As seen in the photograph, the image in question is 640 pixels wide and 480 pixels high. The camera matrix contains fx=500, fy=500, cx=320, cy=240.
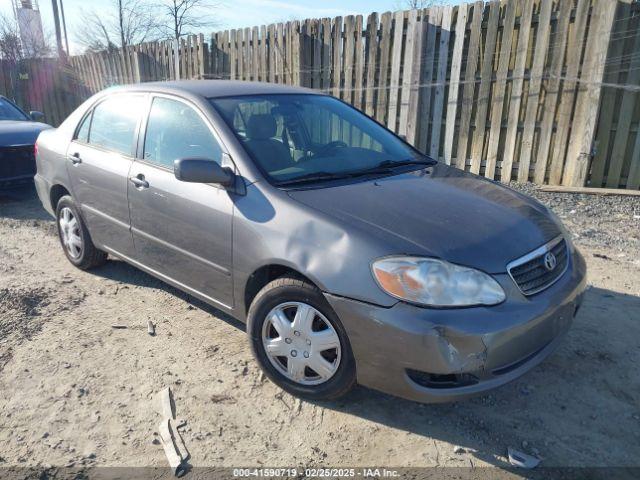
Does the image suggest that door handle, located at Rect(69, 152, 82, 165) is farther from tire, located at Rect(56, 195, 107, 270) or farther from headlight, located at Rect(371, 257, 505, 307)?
headlight, located at Rect(371, 257, 505, 307)

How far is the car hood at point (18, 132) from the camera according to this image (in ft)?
23.3

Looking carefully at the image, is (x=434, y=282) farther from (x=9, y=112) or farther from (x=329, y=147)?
(x=9, y=112)

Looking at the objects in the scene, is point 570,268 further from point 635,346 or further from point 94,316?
point 94,316

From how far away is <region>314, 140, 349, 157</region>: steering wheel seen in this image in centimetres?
347

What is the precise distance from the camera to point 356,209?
273 centimetres

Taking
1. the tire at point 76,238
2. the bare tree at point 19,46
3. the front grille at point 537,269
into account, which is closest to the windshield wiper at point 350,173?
the front grille at point 537,269

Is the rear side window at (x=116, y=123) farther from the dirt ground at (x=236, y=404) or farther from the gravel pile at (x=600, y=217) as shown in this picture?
the gravel pile at (x=600, y=217)

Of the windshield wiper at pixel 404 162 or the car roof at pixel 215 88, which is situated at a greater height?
the car roof at pixel 215 88

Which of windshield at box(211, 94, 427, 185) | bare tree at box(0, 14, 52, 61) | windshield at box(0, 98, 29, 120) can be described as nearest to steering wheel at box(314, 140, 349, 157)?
windshield at box(211, 94, 427, 185)

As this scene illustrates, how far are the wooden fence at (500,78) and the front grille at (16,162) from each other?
4.37 m

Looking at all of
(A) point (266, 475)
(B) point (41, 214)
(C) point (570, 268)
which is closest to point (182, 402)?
(A) point (266, 475)

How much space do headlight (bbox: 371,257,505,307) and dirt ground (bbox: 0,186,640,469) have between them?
2.57 feet

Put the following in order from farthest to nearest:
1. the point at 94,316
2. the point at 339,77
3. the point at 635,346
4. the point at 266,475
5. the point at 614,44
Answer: the point at 339,77, the point at 614,44, the point at 94,316, the point at 635,346, the point at 266,475

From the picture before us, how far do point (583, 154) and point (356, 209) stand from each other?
16.0ft
